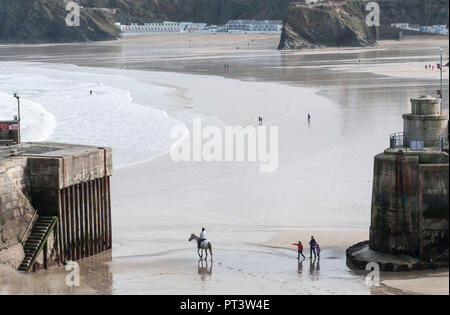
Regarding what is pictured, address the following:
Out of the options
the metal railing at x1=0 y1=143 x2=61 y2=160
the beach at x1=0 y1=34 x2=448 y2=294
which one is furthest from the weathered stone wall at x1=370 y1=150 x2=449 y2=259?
the metal railing at x1=0 y1=143 x2=61 y2=160

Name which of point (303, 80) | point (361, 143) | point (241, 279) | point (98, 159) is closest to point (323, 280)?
point (241, 279)

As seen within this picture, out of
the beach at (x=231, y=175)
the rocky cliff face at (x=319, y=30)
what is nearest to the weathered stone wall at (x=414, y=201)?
the beach at (x=231, y=175)

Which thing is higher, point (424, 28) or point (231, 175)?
point (424, 28)

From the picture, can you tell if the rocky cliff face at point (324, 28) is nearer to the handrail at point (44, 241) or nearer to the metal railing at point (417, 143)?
the metal railing at point (417, 143)

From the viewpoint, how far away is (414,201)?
72.0 ft

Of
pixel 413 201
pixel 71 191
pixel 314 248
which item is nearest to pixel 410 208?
pixel 413 201

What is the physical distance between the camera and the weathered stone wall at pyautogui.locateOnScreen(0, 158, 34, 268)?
21.4 metres

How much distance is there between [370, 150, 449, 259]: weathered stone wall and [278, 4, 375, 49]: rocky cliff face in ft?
408

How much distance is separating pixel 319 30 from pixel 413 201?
427ft

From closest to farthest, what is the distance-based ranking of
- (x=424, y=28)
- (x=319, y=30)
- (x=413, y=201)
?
(x=413, y=201) < (x=319, y=30) < (x=424, y=28)

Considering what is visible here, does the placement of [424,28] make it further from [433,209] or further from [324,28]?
[433,209]

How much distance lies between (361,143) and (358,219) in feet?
Result: 48.2

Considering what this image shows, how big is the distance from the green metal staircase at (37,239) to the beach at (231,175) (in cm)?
43

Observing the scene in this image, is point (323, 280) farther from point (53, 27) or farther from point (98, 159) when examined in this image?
point (53, 27)
